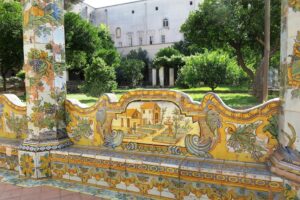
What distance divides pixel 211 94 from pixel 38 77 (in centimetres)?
265

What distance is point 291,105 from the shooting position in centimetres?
298

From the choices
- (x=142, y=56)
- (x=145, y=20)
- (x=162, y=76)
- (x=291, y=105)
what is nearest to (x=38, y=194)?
(x=291, y=105)

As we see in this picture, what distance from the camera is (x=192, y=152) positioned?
12.4ft

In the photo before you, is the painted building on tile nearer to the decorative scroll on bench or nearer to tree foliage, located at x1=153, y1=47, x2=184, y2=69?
tree foliage, located at x1=153, y1=47, x2=184, y2=69

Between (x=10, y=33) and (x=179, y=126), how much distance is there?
15.9 m

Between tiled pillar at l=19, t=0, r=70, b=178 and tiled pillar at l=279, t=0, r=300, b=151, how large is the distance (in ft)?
10.8

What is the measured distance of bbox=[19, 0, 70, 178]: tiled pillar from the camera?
4430 mm

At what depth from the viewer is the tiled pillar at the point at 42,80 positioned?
4.43 meters

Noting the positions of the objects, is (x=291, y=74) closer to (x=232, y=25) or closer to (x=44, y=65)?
(x=44, y=65)

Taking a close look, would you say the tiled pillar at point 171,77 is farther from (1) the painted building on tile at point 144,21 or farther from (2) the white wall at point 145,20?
(2) the white wall at point 145,20

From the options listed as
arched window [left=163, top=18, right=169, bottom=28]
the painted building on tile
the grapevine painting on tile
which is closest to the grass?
the grapevine painting on tile

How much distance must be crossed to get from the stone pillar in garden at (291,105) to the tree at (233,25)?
1138cm

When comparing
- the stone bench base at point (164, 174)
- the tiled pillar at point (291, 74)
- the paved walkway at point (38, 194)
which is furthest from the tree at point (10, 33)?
the tiled pillar at point (291, 74)

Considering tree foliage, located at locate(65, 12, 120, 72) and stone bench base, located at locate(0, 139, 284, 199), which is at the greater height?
tree foliage, located at locate(65, 12, 120, 72)
